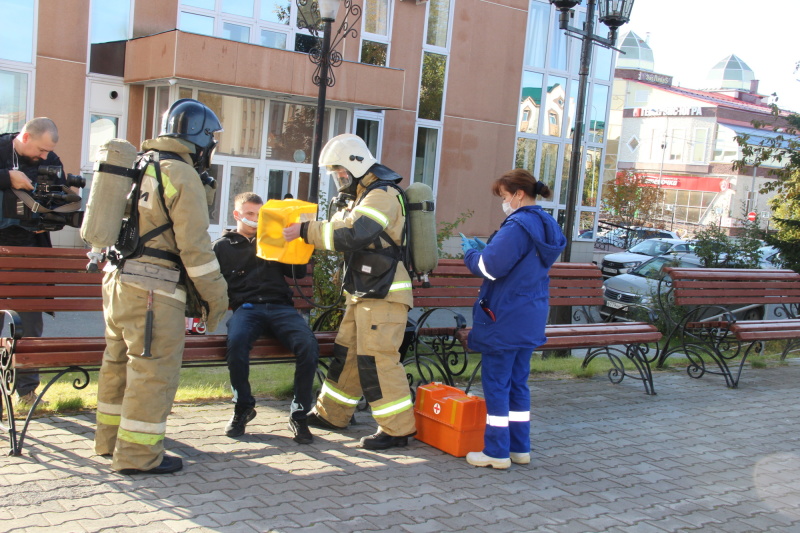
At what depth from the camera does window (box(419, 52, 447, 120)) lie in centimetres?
1962

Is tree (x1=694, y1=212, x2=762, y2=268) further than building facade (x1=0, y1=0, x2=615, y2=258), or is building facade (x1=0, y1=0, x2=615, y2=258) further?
building facade (x1=0, y1=0, x2=615, y2=258)

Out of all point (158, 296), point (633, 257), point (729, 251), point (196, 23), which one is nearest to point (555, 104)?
point (633, 257)

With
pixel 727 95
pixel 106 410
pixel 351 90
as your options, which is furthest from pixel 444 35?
pixel 727 95

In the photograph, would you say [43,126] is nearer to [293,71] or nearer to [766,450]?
[766,450]

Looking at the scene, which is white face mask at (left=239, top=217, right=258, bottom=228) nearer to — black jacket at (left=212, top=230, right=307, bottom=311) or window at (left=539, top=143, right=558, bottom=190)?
black jacket at (left=212, top=230, right=307, bottom=311)

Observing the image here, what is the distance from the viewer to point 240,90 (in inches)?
635

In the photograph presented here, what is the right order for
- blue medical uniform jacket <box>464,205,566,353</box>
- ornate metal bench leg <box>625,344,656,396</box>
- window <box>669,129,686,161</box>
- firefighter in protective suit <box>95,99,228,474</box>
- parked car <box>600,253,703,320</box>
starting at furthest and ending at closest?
window <box>669,129,686,161</box>, parked car <box>600,253,703,320</box>, ornate metal bench leg <box>625,344,656,396</box>, blue medical uniform jacket <box>464,205,566,353</box>, firefighter in protective suit <box>95,99,228,474</box>

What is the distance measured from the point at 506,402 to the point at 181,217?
7.64 feet

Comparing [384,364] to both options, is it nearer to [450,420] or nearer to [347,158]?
[450,420]

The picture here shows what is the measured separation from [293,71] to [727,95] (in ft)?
228

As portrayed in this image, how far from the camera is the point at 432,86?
65.0 ft

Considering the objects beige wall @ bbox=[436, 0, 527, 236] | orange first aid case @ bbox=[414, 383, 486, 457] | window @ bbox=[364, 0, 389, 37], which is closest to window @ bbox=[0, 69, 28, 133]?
window @ bbox=[364, 0, 389, 37]

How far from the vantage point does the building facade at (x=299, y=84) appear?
14992 mm

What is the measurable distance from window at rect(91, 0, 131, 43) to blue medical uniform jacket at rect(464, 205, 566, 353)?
13.2 m
